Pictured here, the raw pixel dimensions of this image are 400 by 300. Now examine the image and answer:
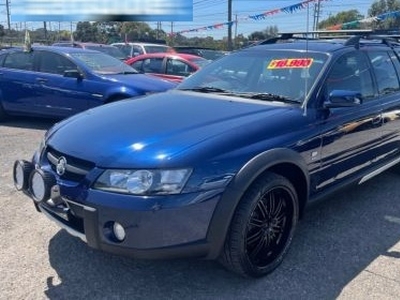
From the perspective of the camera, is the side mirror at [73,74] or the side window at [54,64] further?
the side window at [54,64]

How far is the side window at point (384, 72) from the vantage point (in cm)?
458

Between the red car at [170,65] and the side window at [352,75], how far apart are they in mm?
5864

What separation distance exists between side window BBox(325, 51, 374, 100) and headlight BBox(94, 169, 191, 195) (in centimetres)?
164

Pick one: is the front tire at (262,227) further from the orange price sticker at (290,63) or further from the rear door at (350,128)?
the orange price sticker at (290,63)

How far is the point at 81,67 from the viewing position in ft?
26.3

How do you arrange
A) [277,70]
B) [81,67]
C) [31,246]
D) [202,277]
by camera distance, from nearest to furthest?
[202,277] < [31,246] < [277,70] < [81,67]

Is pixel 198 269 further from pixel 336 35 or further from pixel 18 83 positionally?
pixel 18 83

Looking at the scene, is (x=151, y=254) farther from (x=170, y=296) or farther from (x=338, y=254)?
(x=338, y=254)

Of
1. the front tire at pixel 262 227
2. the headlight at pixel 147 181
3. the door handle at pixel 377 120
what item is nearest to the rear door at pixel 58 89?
the door handle at pixel 377 120

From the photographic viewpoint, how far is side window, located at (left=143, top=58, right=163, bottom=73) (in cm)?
1043

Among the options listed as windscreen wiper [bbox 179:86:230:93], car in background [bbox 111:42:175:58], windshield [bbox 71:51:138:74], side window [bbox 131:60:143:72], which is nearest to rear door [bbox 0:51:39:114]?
windshield [bbox 71:51:138:74]

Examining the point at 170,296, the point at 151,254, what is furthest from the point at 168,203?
the point at 170,296

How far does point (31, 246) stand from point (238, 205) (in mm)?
1665

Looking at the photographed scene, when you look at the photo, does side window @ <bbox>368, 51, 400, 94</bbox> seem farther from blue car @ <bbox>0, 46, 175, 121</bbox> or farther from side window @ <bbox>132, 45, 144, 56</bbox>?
side window @ <bbox>132, 45, 144, 56</bbox>
